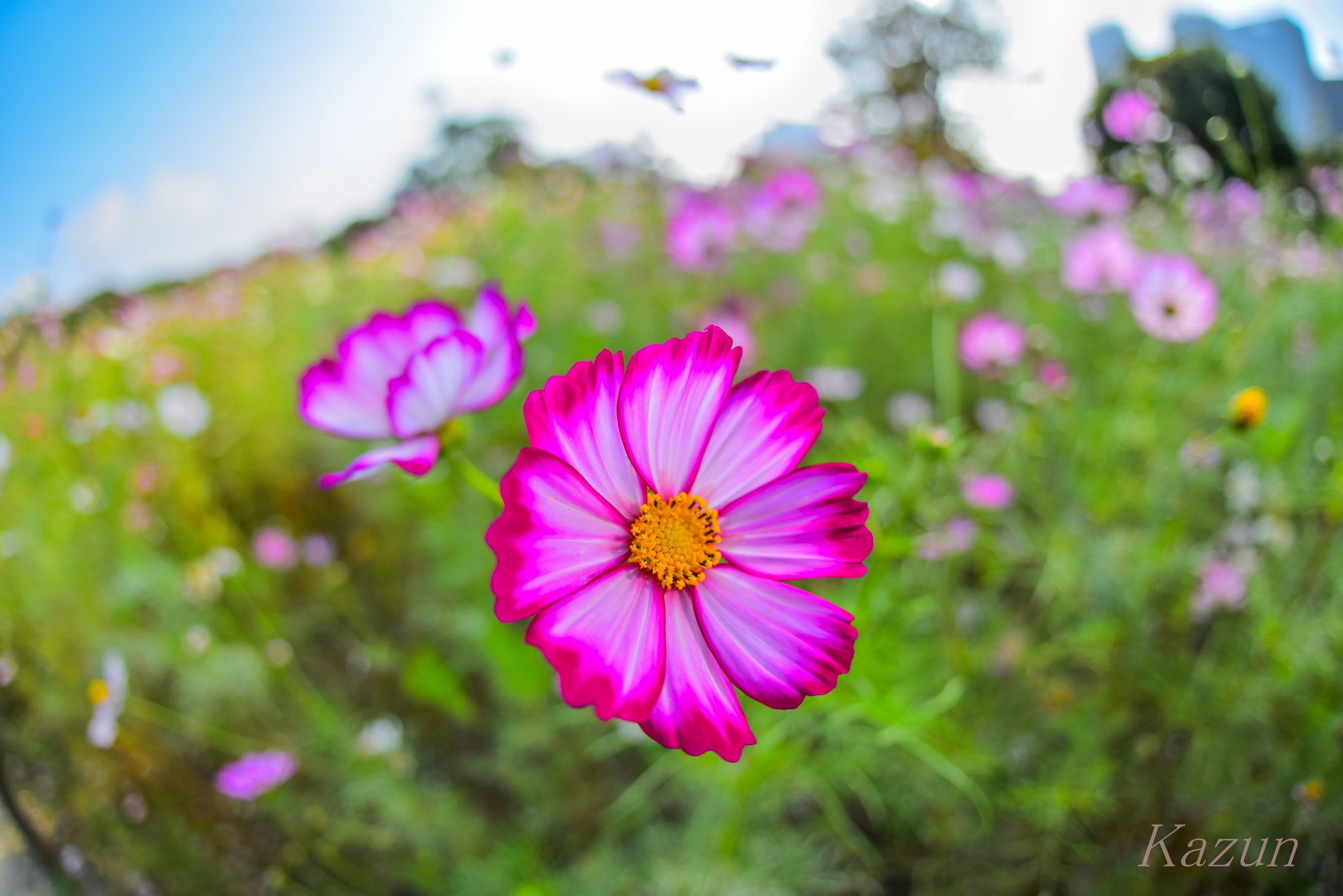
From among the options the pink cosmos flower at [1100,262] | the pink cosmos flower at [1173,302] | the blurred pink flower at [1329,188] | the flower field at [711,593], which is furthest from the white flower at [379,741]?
the blurred pink flower at [1329,188]

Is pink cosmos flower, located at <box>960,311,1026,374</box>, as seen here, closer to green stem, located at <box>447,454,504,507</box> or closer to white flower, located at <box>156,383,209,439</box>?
green stem, located at <box>447,454,504,507</box>

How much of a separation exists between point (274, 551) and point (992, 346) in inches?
50.7

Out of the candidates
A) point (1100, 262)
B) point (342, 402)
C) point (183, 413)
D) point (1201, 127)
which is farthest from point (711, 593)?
point (183, 413)

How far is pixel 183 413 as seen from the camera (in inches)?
50.8

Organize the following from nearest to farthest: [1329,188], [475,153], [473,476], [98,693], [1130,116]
Answer: 1. [473,476]
2. [98,693]
3. [1130,116]
4. [1329,188]
5. [475,153]

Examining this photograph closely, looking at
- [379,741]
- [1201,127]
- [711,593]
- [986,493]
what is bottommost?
[379,741]

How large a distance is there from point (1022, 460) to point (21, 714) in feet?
4.83

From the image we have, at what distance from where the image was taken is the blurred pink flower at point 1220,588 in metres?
0.83

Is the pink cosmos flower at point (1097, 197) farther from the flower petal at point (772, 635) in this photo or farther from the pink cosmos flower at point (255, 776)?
the pink cosmos flower at point (255, 776)

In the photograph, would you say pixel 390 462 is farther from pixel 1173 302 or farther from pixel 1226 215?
pixel 1226 215

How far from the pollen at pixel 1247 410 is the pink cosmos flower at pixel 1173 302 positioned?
0.32 m

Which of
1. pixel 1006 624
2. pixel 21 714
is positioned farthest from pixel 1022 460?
pixel 21 714

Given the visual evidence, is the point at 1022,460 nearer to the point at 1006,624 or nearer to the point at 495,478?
the point at 1006,624

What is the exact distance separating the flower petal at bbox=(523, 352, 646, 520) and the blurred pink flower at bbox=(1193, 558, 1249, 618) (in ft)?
2.90
